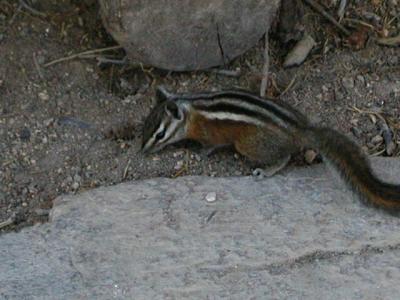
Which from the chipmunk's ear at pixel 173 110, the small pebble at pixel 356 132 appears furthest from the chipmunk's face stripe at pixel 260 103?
the small pebble at pixel 356 132

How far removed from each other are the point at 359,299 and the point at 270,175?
99cm

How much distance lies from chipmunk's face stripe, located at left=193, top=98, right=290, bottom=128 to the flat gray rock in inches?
13.8

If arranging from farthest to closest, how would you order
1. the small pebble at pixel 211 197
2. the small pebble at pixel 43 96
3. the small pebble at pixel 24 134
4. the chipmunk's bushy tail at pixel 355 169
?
the small pebble at pixel 43 96
the small pebble at pixel 24 134
the small pebble at pixel 211 197
the chipmunk's bushy tail at pixel 355 169

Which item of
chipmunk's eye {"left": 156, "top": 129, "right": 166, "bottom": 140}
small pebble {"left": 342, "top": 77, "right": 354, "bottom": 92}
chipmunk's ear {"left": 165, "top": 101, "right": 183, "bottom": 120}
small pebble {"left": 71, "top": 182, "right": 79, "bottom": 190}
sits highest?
chipmunk's ear {"left": 165, "top": 101, "right": 183, "bottom": 120}

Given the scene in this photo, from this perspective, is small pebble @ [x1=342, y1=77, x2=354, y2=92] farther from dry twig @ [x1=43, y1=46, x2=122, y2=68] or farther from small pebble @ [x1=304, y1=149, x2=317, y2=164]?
dry twig @ [x1=43, y1=46, x2=122, y2=68]

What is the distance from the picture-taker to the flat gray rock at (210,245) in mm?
4070

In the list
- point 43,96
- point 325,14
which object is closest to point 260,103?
point 325,14

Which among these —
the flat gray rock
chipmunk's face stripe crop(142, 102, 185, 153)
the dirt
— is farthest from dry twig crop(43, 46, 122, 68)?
the flat gray rock

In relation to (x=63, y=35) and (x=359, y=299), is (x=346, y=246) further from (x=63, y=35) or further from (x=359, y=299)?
(x=63, y=35)

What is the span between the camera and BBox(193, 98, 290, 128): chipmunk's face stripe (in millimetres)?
4715

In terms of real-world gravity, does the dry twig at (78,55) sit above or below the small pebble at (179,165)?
above

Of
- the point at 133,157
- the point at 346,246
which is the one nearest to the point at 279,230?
the point at 346,246

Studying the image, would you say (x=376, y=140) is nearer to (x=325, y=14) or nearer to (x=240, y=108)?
(x=240, y=108)

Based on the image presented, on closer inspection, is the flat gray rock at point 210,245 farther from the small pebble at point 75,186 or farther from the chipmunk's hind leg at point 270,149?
the small pebble at point 75,186
